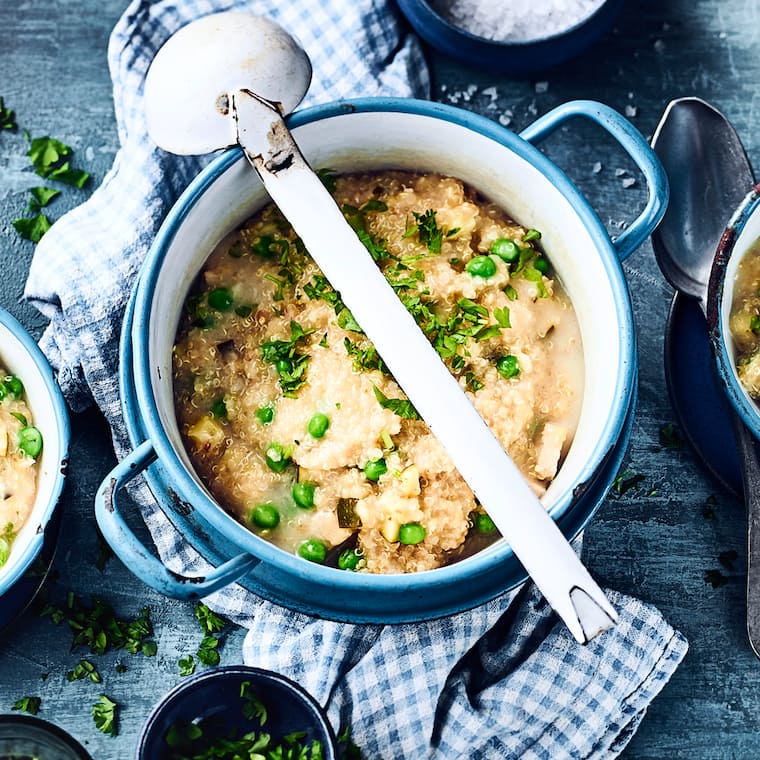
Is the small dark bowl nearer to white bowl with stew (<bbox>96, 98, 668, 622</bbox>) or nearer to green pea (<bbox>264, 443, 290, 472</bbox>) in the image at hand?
white bowl with stew (<bbox>96, 98, 668, 622</bbox>)

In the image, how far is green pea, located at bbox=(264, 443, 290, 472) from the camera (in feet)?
7.18

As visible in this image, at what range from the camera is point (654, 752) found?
270cm

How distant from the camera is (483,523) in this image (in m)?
2.21

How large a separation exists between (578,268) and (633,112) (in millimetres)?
855

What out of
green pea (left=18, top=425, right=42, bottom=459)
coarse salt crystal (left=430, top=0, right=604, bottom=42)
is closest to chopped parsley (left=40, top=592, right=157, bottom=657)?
green pea (left=18, top=425, right=42, bottom=459)

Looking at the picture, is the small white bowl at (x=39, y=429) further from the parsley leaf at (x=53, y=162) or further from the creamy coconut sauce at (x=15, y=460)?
the parsley leaf at (x=53, y=162)

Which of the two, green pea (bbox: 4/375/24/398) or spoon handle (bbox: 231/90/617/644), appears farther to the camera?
green pea (bbox: 4/375/24/398)

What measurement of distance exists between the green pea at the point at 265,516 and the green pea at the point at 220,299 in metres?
0.46

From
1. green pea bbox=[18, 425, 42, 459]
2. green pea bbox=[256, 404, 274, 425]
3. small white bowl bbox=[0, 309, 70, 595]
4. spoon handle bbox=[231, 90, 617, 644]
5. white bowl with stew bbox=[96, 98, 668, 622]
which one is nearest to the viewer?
spoon handle bbox=[231, 90, 617, 644]

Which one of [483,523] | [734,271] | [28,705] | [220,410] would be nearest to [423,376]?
[483,523]

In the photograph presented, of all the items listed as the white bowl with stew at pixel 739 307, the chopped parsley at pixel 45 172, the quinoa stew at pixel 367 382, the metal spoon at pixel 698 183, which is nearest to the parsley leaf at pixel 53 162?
the chopped parsley at pixel 45 172

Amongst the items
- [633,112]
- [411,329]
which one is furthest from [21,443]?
[633,112]

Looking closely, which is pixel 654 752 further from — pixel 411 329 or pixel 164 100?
pixel 164 100

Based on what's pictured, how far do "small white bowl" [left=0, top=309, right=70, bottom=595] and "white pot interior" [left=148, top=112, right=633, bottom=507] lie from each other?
1.25 ft
